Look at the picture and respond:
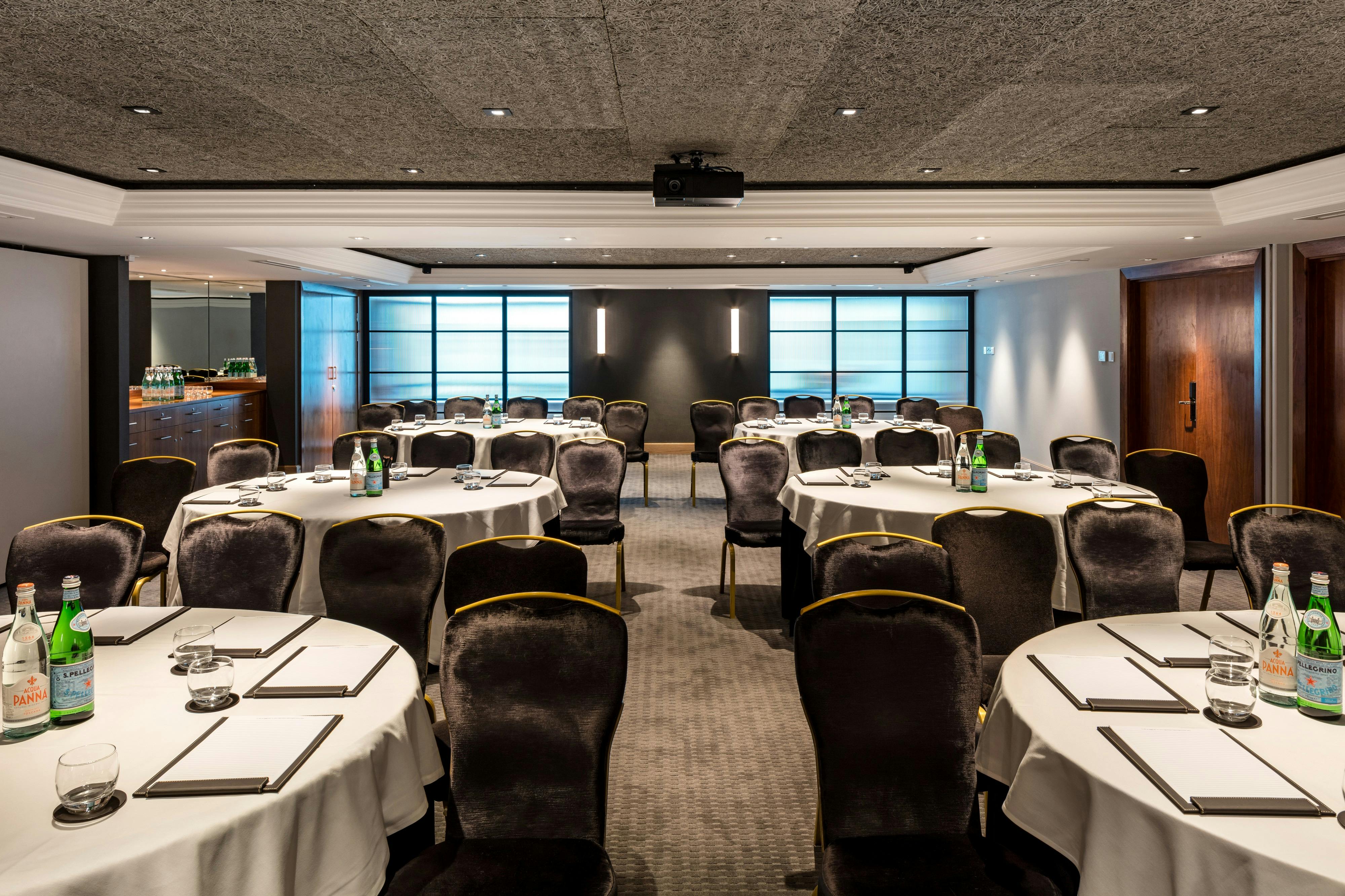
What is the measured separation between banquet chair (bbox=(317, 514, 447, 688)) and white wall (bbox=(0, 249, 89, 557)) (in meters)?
5.11

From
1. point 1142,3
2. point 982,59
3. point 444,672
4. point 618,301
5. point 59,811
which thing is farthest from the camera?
point 618,301

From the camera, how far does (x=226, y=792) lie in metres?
1.66

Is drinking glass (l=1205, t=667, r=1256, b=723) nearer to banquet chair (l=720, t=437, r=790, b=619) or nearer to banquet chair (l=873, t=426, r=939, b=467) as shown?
banquet chair (l=720, t=437, r=790, b=619)

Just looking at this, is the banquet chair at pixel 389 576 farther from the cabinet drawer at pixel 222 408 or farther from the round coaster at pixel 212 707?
the cabinet drawer at pixel 222 408

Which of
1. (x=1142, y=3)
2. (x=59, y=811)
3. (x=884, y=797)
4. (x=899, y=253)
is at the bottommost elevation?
(x=884, y=797)

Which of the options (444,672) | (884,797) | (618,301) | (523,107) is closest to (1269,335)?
(523,107)

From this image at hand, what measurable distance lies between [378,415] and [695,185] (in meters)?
5.64

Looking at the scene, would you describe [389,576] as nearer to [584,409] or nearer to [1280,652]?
[1280,652]

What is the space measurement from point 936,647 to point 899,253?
988cm

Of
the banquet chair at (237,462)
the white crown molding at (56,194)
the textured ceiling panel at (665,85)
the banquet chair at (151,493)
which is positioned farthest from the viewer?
the banquet chair at (237,462)

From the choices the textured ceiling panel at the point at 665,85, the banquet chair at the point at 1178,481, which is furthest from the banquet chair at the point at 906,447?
the textured ceiling panel at the point at 665,85

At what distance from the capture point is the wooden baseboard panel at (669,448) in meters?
14.4

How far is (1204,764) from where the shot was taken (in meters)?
1.78

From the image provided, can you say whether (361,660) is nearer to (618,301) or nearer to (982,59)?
(982,59)
